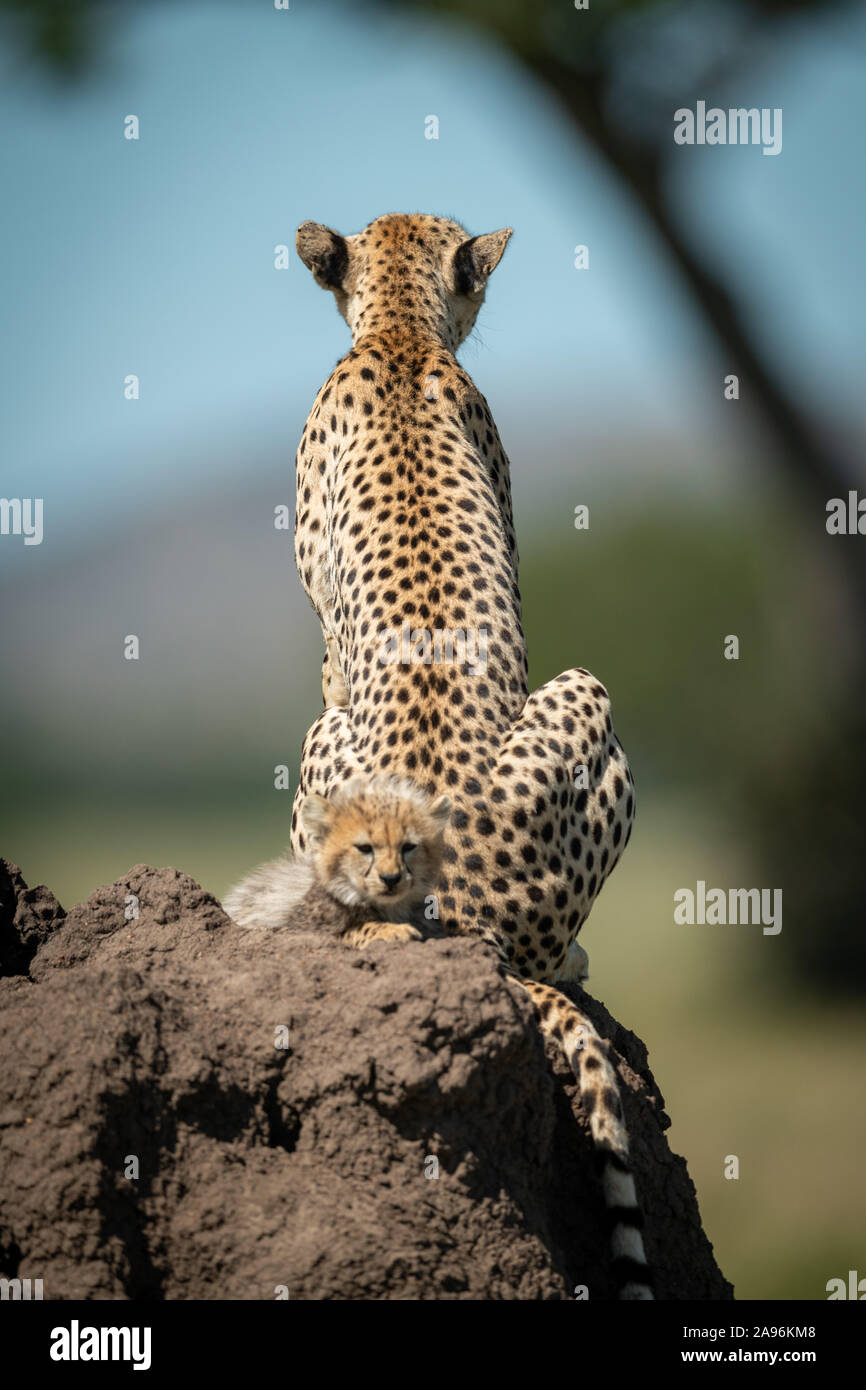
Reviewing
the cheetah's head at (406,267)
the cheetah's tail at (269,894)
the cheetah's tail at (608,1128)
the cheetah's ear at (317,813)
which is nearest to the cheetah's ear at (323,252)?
the cheetah's head at (406,267)

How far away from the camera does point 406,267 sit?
4.70 m

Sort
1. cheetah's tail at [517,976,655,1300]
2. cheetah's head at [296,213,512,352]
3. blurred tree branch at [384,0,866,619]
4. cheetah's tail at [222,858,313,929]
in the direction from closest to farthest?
cheetah's tail at [517,976,655,1300] → cheetah's tail at [222,858,313,929] → cheetah's head at [296,213,512,352] → blurred tree branch at [384,0,866,619]

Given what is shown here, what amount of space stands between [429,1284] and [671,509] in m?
25.6

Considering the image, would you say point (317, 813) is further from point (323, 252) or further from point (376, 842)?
point (323, 252)

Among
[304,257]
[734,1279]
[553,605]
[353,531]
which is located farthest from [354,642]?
[553,605]

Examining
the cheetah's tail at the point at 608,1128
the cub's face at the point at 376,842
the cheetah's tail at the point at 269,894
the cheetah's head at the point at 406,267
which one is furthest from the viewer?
the cheetah's head at the point at 406,267

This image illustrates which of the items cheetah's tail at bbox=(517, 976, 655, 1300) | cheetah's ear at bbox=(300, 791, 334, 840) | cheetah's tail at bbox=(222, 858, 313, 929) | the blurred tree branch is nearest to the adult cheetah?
cheetah's tail at bbox=(517, 976, 655, 1300)

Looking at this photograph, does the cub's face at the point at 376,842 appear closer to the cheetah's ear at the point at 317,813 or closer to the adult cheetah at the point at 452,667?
the cheetah's ear at the point at 317,813

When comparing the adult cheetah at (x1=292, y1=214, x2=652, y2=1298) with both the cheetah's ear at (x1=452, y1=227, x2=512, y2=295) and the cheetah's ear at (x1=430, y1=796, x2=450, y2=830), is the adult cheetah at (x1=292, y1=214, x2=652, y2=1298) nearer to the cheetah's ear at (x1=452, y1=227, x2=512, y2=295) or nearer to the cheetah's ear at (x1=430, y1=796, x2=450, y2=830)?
the cheetah's ear at (x1=452, y1=227, x2=512, y2=295)

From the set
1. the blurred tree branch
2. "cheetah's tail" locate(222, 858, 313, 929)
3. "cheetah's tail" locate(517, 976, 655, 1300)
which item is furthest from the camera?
the blurred tree branch

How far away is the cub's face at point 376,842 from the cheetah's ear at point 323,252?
2.07 metres

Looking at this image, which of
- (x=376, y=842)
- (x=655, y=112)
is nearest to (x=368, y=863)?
(x=376, y=842)

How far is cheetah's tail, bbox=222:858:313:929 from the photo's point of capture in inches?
133

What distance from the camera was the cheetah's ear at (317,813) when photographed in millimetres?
3211
